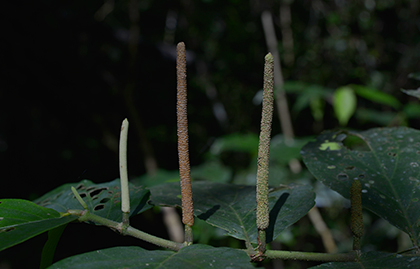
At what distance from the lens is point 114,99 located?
91.1 inches

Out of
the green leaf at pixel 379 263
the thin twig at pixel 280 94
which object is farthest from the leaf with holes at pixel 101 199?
the thin twig at pixel 280 94

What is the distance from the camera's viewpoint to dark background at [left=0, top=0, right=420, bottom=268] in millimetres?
1847

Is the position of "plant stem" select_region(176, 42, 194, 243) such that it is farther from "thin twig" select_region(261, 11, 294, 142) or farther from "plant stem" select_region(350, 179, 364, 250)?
"thin twig" select_region(261, 11, 294, 142)

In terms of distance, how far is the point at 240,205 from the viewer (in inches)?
19.4

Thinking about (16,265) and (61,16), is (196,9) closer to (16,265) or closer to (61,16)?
(61,16)

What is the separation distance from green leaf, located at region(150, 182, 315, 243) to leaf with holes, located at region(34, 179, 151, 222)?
0.10 feet

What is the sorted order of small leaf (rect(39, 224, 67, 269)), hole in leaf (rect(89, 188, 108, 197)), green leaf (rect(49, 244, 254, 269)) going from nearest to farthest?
1. green leaf (rect(49, 244, 254, 269))
2. small leaf (rect(39, 224, 67, 269))
3. hole in leaf (rect(89, 188, 108, 197))

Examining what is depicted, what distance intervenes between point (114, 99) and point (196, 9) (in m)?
1.21

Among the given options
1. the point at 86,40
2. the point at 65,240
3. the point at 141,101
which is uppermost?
the point at 86,40

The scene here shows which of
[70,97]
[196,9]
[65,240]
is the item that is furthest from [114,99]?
[196,9]

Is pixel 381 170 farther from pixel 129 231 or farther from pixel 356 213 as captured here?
pixel 129 231

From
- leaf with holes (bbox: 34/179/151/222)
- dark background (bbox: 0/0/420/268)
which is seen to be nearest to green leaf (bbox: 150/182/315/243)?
leaf with holes (bbox: 34/179/151/222)

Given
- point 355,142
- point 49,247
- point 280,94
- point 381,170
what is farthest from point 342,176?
point 280,94

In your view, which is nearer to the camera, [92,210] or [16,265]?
[92,210]
